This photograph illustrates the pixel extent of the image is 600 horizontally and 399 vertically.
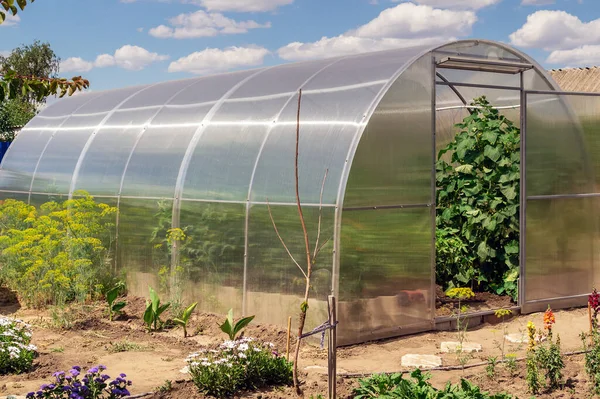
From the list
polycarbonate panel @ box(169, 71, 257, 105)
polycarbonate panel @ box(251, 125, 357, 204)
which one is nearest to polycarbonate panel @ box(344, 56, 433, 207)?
polycarbonate panel @ box(251, 125, 357, 204)

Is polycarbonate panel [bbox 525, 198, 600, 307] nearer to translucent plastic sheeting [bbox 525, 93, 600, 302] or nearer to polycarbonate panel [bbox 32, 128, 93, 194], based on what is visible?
translucent plastic sheeting [bbox 525, 93, 600, 302]

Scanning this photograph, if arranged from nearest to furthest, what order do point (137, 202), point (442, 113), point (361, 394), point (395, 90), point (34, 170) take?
point (361, 394) < point (395, 90) < point (137, 202) < point (442, 113) < point (34, 170)

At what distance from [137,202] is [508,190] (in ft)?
17.1

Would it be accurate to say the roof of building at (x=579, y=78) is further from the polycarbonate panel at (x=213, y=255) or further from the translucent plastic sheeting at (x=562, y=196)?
the polycarbonate panel at (x=213, y=255)

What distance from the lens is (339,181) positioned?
8.10 meters

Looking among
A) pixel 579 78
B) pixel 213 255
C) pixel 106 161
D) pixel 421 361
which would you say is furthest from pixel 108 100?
pixel 579 78

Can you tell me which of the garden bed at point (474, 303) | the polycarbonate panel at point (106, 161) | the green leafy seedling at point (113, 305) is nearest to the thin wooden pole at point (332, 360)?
the garden bed at point (474, 303)

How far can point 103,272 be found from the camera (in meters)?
11.1

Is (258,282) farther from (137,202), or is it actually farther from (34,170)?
(34,170)

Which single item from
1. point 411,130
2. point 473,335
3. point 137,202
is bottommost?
point 473,335

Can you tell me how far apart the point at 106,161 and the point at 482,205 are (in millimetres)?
5836

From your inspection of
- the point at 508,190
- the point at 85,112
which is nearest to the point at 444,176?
the point at 508,190

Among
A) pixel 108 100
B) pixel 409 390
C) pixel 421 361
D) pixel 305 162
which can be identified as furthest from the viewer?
pixel 108 100

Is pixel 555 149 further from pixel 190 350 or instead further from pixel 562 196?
pixel 190 350
